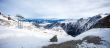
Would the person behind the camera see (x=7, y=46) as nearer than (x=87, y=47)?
No

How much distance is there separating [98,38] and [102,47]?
3501 mm

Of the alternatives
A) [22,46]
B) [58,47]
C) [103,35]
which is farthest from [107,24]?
[22,46]

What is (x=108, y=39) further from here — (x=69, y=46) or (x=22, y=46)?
(x=22, y=46)

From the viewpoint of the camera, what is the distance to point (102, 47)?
2056 centimetres

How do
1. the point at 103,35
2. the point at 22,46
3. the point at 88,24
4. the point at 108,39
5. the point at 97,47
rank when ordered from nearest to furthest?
the point at 97,47
the point at 22,46
the point at 108,39
the point at 103,35
the point at 88,24

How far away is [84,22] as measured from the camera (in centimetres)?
5219

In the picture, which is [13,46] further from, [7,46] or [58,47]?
[58,47]

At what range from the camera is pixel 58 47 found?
70.6 feet

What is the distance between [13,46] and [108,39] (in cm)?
1249

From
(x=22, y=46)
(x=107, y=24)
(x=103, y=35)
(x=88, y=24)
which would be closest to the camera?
(x=22, y=46)

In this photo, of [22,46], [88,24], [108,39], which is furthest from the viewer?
[88,24]

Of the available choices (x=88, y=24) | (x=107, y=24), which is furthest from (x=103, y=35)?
(x=88, y=24)

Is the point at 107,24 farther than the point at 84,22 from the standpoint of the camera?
No

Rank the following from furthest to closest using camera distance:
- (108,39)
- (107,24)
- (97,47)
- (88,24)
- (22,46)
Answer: (88,24) < (107,24) < (108,39) < (22,46) < (97,47)
